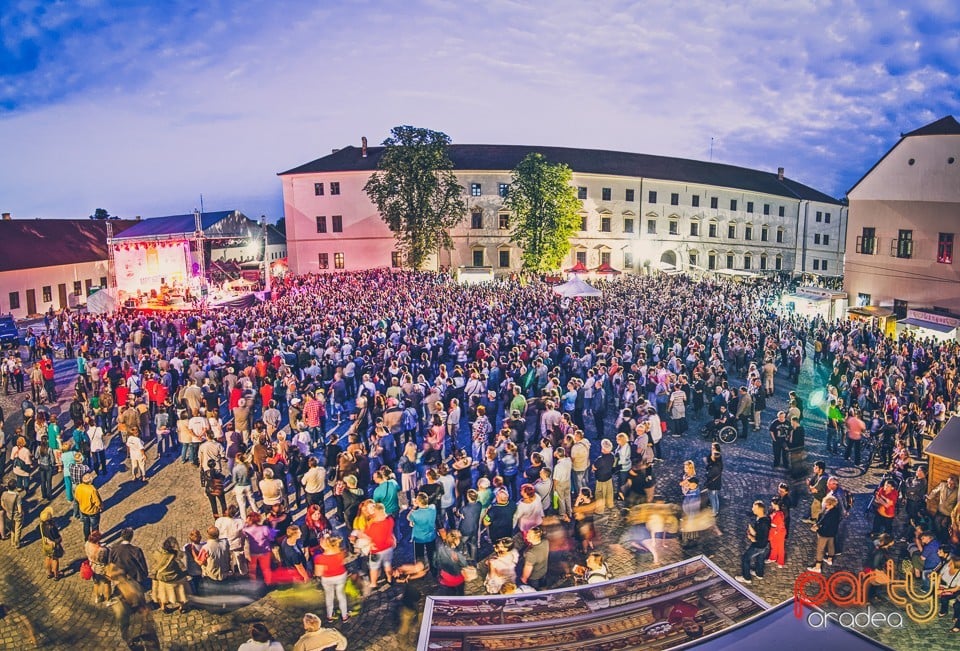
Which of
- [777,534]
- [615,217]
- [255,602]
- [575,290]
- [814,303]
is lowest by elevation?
[255,602]

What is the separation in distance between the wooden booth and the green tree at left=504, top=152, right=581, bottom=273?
33.3 m

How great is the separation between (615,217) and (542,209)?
1063cm

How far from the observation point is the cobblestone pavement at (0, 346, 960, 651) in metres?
6.77

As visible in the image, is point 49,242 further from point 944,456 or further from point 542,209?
point 944,456

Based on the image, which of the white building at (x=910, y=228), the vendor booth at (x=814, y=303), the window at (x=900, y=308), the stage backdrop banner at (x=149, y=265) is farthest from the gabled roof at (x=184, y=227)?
the window at (x=900, y=308)

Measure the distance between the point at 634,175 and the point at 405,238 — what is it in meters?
21.0

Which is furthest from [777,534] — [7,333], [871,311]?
[7,333]

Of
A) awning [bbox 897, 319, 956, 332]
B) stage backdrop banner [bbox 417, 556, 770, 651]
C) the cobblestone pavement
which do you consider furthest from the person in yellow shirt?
awning [bbox 897, 319, 956, 332]

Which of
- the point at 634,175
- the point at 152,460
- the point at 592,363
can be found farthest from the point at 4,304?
the point at 634,175

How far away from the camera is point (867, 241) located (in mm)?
27391

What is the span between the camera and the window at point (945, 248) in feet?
78.6

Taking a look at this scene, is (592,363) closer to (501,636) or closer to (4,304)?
(501,636)

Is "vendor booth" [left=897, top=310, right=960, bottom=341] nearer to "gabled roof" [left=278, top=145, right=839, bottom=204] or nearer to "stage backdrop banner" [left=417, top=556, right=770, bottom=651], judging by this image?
"stage backdrop banner" [left=417, top=556, right=770, bottom=651]

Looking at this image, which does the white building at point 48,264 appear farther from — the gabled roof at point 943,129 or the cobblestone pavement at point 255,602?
the gabled roof at point 943,129
